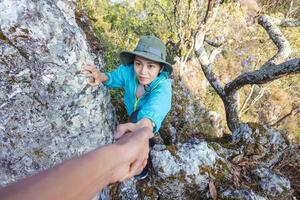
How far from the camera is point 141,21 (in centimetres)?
1245

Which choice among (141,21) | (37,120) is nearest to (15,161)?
(37,120)

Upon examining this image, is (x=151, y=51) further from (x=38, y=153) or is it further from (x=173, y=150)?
(x=38, y=153)

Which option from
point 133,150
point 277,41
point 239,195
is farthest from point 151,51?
point 277,41

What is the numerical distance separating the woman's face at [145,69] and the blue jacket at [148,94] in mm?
81

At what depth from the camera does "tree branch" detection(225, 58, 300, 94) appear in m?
4.93

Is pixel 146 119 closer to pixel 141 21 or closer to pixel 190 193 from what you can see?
pixel 190 193

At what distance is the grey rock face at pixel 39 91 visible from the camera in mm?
3158

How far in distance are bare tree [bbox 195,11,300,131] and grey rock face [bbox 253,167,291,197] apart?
1556mm

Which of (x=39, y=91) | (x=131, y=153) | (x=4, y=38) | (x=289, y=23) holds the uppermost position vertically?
(x=289, y=23)

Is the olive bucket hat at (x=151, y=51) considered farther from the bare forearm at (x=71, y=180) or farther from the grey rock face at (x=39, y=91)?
the bare forearm at (x=71, y=180)

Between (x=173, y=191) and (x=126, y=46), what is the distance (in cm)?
596

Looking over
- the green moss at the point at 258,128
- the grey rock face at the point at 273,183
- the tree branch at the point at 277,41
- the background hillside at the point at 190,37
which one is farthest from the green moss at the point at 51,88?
the tree branch at the point at 277,41

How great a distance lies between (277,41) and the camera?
7.19 meters

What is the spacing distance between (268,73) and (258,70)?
0.33 m
